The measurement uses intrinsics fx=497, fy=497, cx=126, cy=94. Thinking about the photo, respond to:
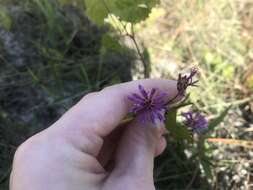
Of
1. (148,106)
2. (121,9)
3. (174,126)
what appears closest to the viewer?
(148,106)

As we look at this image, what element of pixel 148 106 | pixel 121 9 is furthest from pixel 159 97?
pixel 121 9

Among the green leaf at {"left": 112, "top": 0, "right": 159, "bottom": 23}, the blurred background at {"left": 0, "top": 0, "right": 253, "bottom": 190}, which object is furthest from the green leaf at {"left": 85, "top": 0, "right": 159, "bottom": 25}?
the blurred background at {"left": 0, "top": 0, "right": 253, "bottom": 190}

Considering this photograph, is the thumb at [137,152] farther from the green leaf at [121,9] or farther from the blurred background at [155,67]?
→ the blurred background at [155,67]

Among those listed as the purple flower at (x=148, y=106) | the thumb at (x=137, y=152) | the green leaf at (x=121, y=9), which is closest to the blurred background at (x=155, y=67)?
the green leaf at (x=121, y=9)

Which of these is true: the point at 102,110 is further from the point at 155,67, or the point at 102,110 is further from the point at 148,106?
the point at 155,67

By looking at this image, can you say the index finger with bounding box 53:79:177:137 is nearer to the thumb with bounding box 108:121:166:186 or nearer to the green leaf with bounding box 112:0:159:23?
the thumb with bounding box 108:121:166:186

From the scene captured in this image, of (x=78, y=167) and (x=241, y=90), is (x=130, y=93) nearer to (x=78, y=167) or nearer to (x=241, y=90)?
(x=78, y=167)
